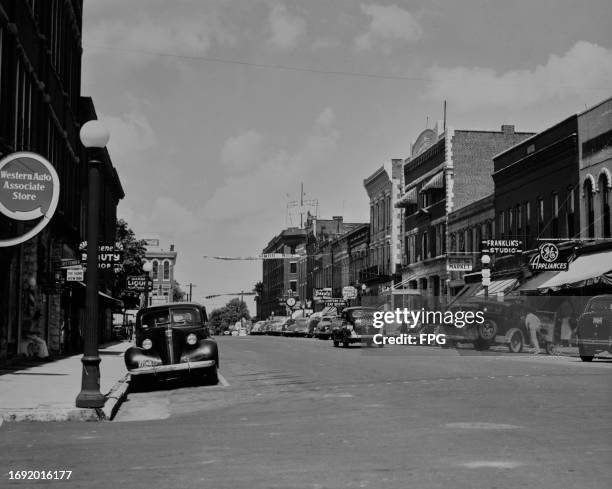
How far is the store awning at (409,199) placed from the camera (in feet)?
219

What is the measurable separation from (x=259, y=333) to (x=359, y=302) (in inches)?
1030

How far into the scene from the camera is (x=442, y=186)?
61344 mm

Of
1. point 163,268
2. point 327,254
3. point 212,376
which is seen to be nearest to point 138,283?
point 212,376

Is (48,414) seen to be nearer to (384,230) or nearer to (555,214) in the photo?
(555,214)

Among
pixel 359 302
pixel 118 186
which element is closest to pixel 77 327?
pixel 118 186

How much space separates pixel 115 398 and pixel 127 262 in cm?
4850

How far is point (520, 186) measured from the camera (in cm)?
4759

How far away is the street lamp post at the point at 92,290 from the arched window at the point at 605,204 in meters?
28.0

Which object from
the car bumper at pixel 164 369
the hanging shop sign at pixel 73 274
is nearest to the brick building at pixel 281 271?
the hanging shop sign at pixel 73 274

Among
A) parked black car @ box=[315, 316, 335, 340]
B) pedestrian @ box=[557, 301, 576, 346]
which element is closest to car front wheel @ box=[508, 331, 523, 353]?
pedestrian @ box=[557, 301, 576, 346]

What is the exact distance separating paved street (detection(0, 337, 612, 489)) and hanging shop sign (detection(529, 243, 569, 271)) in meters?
20.7

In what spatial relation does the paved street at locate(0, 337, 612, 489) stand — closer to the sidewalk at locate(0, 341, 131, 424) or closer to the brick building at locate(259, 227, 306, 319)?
the sidewalk at locate(0, 341, 131, 424)

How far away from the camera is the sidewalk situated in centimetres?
1285

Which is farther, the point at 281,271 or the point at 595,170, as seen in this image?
the point at 281,271
